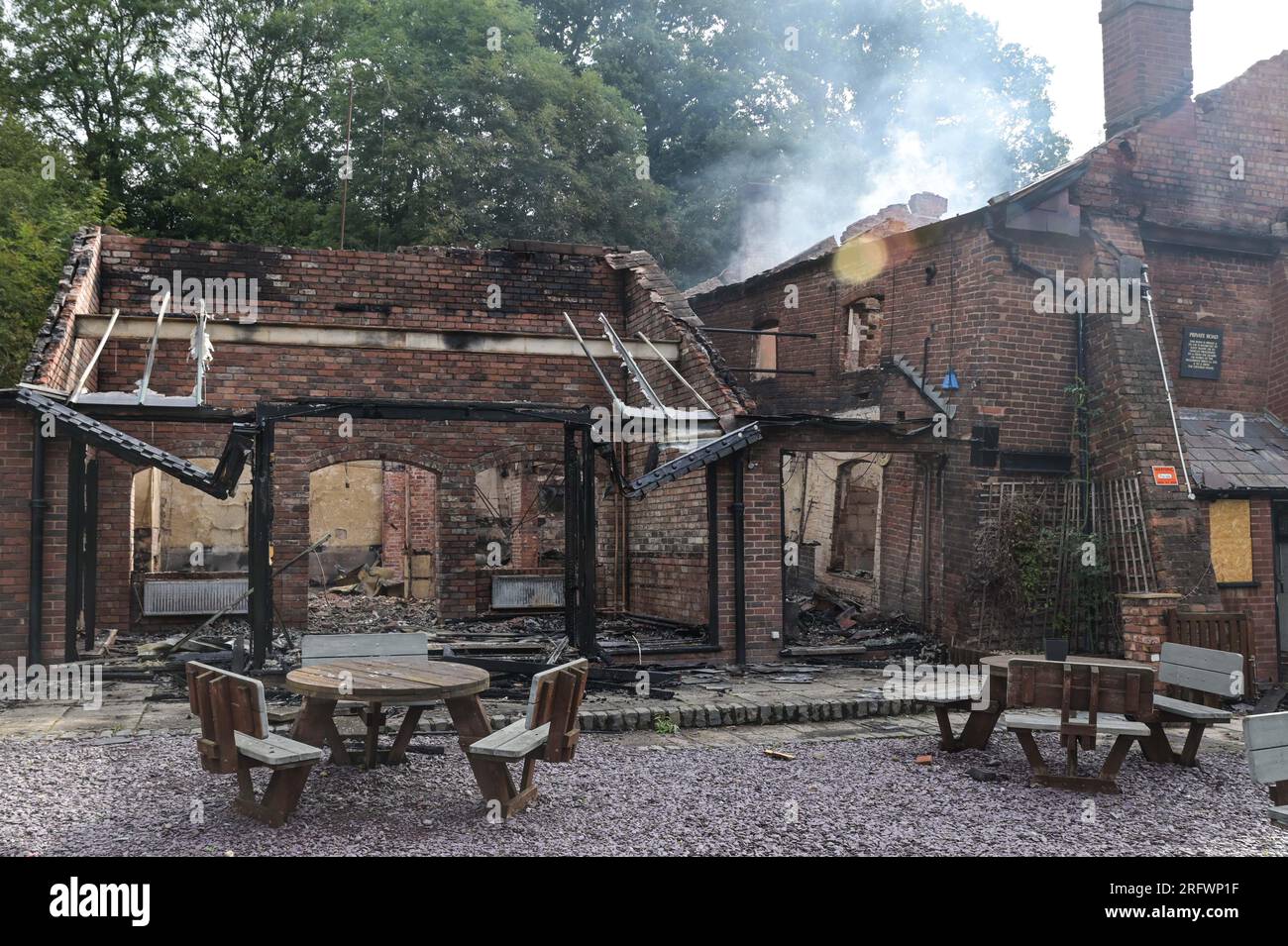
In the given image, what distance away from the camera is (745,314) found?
18.5m

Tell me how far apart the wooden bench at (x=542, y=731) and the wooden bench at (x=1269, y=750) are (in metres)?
3.55

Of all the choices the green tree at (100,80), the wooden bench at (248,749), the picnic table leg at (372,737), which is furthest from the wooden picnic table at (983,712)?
the green tree at (100,80)

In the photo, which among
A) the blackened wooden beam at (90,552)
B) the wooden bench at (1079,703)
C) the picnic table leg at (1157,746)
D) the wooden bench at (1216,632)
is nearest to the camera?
the wooden bench at (1079,703)

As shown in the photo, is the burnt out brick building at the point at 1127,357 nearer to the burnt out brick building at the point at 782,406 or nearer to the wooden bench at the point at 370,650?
the burnt out brick building at the point at 782,406

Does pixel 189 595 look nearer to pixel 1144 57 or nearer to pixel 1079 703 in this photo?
pixel 1079 703

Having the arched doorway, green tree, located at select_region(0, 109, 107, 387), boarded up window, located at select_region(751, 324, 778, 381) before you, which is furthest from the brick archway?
boarded up window, located at select_region(751, 324, 778, 381)

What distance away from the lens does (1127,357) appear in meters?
11.3

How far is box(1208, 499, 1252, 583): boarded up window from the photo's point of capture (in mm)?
11070

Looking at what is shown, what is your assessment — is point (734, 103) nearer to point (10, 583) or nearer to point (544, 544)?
point (544, 544)

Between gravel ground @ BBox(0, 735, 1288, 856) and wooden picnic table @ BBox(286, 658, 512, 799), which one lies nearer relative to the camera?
gravel ground @ BBox(0, 735, 1288, 856)

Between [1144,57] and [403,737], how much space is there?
12015mm

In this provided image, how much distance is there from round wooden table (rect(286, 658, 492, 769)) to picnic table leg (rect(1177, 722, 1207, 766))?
492cm

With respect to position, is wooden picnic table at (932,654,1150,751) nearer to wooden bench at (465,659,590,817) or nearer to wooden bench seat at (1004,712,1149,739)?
wooden bench seat at (1004,712,1149,739)

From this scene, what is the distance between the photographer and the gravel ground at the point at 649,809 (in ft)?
17.6
